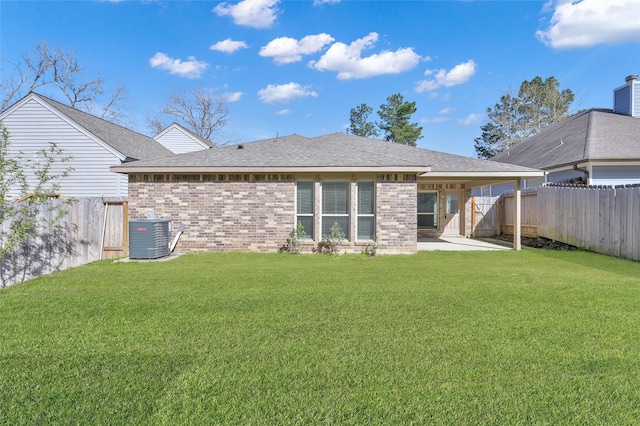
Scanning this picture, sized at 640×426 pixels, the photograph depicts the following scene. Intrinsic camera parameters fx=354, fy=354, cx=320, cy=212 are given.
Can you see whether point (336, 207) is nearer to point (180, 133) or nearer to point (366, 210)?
point (366, 210)

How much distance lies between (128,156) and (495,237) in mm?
15841

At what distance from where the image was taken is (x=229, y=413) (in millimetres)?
2398

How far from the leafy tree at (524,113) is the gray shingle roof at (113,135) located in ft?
109

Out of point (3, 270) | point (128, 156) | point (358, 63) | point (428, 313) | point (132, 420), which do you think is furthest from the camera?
point (358, 63)

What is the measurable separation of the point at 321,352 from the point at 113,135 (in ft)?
55.0

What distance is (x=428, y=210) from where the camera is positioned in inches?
602

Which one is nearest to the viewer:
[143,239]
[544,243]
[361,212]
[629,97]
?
[143,239]

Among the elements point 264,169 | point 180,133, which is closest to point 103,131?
point 180,133

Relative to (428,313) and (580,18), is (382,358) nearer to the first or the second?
(428,313)

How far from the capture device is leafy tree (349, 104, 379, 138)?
132ft

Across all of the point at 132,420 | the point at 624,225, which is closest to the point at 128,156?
the point at 132,420

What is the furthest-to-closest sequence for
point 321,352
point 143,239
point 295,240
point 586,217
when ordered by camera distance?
point 586,217 → point 295,240 → point 143,239 → point 321,352

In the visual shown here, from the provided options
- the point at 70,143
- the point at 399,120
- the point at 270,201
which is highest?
the point at 399,120

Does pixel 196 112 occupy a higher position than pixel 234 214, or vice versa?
pixel 196 112
